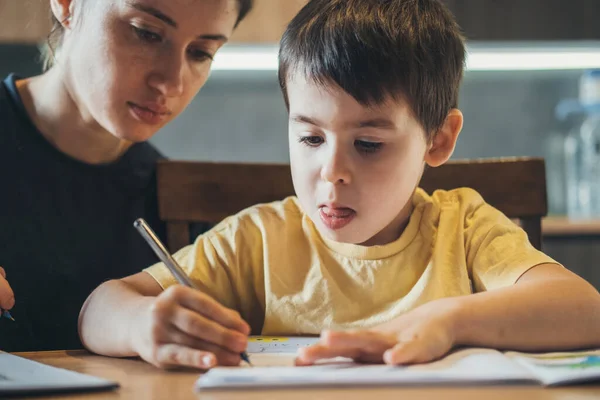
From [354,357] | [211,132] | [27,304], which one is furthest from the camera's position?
[211,132]

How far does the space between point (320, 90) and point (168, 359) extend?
0.37 meters

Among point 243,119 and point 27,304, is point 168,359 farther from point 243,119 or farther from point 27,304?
point 243,119

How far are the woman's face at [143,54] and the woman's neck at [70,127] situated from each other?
3.8 inches

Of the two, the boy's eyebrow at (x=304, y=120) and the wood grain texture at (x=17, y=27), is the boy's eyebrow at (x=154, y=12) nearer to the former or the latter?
the boy's eyebrow at (x=304, y=120)

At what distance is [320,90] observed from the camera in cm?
84

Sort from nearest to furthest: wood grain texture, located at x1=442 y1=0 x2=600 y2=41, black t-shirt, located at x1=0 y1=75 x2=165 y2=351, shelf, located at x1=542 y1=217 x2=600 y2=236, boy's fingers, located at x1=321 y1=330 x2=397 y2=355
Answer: boy's fingers, located at x1=321 y1=330 x2=397 y2=355 < black t-shirt, located at x1=0 y1=75 x2=165 y2=351 < shelf, located at x1=542 y1=217 x2=600 y2=236 < wood grain texture, located at x1=442 y1=0 x2=600 y2=41

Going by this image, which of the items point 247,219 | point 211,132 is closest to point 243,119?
point 211,132

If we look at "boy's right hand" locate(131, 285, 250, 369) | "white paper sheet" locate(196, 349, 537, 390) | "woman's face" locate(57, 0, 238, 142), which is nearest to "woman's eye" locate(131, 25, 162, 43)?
"woman's face" locate(57, 0, 238, 142)

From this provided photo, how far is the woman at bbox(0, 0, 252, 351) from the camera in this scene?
104cm

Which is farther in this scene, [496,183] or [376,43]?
[496,183]

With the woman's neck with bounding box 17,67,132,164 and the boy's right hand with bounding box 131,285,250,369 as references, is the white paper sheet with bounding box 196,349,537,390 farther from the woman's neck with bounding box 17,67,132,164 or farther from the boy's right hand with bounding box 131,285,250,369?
the woman's neck with bounding box 17,67,132,164

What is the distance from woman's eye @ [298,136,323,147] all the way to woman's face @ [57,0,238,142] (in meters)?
0.28

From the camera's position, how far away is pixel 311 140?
2.83ft

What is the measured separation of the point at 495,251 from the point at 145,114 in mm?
547
